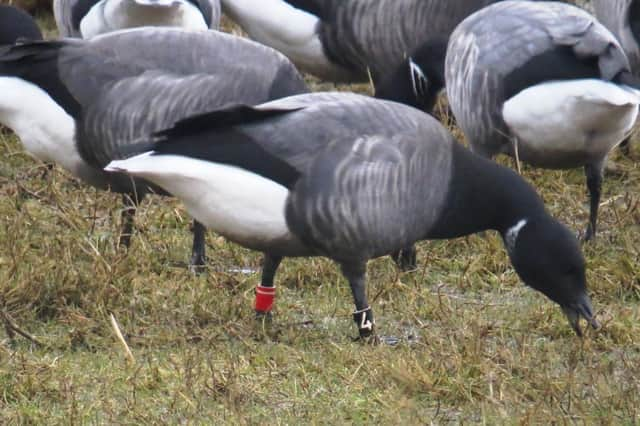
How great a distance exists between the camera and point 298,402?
466cm

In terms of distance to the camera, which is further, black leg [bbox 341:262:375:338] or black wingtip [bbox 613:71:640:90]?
black wingtip [bbox 613:71:640:90]

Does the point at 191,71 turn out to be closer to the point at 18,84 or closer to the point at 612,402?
the point at 18,84

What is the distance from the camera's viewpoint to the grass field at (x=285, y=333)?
15.0 feet

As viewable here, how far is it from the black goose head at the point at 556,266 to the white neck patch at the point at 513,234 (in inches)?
1.2

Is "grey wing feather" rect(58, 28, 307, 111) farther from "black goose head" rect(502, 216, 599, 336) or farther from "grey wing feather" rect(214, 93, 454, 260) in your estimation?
"black goose head" rect(502, 216, 599, 336)

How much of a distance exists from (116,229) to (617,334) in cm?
219

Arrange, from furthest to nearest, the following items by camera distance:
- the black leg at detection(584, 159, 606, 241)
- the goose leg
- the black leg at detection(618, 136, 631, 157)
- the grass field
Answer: the black leg at detection(618, 136, 631, 157) → the black leg at detection(584, 159, 606, 241) → the goose leg → the grass field

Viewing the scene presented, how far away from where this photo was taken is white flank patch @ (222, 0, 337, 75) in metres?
8.09

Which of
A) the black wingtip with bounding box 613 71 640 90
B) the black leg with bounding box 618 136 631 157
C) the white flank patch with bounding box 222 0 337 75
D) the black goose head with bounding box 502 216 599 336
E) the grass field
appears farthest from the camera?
the white flank patch with bounding box 222 0 337 75

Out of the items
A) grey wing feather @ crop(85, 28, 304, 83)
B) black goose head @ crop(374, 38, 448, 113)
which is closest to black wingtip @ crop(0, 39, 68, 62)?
grey wing feather @ crop(85, 28, 304, 83)

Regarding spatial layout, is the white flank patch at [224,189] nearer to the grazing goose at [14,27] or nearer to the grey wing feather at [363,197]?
the grey wing feather at [363,197]

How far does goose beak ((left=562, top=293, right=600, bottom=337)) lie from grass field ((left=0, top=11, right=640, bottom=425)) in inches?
3.6

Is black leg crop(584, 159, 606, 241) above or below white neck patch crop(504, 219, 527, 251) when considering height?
below

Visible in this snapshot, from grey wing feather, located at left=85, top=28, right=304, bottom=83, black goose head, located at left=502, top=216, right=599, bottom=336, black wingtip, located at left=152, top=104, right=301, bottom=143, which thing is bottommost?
black goose head, located at left=502, top=216, right=599, bottom=336
